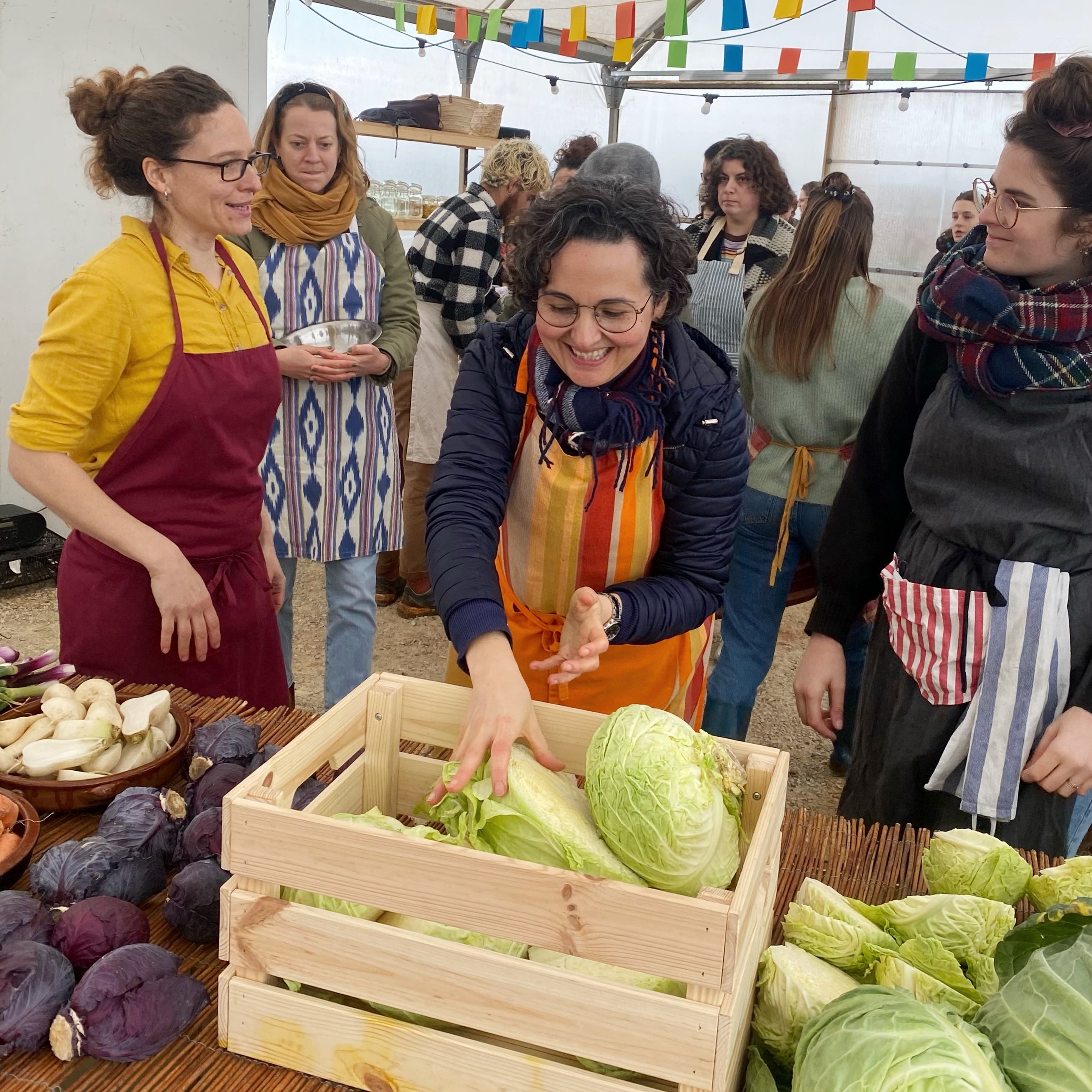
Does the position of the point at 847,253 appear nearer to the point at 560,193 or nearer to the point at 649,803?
the point at 560,193

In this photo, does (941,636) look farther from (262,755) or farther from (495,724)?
(262,755)

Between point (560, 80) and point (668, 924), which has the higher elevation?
point (560, 80)

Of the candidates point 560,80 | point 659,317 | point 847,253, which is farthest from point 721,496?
point 560,80

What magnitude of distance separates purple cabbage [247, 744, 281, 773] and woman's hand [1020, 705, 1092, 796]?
126 cm

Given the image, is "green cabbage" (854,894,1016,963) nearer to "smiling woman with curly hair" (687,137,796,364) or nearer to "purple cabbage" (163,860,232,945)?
"purple cabbage" (163,860,232,945)

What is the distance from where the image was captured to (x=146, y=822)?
1.27 m

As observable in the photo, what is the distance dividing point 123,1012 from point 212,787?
365 mm

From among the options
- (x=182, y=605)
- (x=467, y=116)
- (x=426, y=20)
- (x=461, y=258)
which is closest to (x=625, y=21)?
(x=426, y=20)

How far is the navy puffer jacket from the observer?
1.66 metres

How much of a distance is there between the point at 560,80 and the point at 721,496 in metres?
8.04

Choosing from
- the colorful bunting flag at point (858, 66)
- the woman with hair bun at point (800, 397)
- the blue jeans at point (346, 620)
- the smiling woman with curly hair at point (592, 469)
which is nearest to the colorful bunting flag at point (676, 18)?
the colorful bunting flag at point (858, 66)

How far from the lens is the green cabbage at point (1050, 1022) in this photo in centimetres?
81

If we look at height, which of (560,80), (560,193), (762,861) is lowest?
(762,861)

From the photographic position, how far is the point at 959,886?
122 cm
